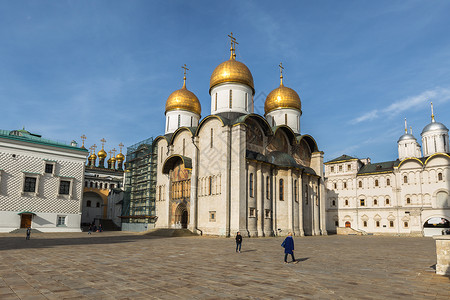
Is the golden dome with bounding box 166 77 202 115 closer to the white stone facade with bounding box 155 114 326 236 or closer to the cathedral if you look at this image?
the cathedral

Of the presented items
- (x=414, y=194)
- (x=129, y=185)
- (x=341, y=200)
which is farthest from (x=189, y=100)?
(x=414, y=194)

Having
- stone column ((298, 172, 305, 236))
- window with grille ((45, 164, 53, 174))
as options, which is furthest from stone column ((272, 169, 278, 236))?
window with grille ((45, 164, 53, 174))

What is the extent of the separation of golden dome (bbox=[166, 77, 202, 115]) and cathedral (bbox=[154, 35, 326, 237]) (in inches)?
4.9

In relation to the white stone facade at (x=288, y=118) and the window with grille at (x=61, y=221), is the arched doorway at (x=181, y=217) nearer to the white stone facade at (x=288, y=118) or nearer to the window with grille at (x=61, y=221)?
the window with grille at (x=61, y=221)

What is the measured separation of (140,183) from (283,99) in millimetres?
19406

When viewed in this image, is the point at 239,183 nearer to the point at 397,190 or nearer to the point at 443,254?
the point at 443,254

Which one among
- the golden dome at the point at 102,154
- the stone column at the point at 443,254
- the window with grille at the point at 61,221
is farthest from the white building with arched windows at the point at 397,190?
the golden dome at the point at 102,154

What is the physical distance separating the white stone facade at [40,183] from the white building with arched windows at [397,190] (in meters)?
31.5

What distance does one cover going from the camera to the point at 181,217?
105 ft

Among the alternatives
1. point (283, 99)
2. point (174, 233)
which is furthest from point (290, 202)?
point (283, 99)

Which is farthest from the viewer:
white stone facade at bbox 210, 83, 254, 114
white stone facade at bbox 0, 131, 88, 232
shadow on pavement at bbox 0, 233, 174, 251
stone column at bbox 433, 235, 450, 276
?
white stone facade at bbox 210, 83, 254, 114

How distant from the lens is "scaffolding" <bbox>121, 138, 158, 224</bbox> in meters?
35.9

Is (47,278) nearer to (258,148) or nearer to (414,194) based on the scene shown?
(258,148)

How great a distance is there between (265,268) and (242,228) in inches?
628
